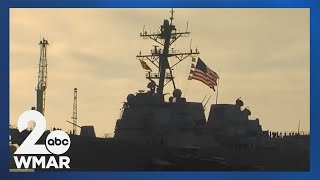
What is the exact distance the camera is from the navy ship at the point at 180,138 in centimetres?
463

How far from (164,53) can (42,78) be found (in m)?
0.85

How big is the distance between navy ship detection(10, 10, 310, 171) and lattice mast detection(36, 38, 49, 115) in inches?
0.4

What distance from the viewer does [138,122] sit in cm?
468

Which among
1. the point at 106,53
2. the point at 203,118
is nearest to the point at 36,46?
the point at 106,53

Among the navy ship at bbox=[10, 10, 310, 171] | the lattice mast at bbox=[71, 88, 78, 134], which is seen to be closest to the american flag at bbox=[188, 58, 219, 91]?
the navy ship at bbox=[10, 10, 310, 171]

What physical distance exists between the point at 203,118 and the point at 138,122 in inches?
17.4

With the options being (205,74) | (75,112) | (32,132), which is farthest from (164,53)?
(32,132)

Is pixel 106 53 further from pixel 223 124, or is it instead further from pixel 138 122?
pixel 223 124

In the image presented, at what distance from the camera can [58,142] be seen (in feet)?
15.2

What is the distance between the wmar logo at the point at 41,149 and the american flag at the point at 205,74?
0.97 m

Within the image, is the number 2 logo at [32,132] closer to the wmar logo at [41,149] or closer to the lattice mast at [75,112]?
the wmar logo at [41,149]

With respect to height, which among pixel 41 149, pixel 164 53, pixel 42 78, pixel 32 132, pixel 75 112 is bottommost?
pixel 41 149

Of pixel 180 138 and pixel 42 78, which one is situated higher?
pixel 42 78

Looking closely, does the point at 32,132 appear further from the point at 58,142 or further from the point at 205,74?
the point at 205,74
